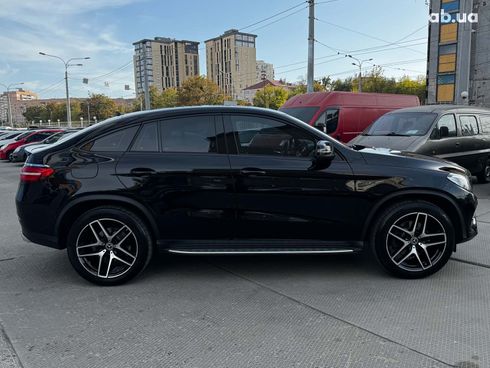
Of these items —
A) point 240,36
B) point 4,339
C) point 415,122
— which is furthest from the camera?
point 240,36

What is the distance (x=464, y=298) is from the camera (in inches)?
143

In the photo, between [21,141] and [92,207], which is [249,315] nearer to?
[92,207]

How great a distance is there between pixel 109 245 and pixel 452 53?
48.3 metres

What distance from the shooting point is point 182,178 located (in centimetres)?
388

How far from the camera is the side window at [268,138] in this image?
398cm

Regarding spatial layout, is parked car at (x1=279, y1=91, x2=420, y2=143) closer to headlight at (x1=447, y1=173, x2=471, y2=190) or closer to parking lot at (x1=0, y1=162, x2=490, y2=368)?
headlight at (x1=447, y1=173, x2=471, y2=190)

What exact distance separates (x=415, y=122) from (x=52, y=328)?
785 centimetres

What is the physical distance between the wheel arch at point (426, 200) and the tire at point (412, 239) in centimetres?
5

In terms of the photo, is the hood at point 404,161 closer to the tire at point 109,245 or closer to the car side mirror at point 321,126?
the tire at point 109,245

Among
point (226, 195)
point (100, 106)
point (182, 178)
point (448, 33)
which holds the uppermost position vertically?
point (448, 33)

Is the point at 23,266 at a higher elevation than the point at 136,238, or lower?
lower

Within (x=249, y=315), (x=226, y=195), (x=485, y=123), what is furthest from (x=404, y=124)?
(x=249, y=315)

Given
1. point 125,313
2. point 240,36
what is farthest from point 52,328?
point 240,36

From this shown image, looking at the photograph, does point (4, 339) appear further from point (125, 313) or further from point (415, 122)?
point (415, 122)
